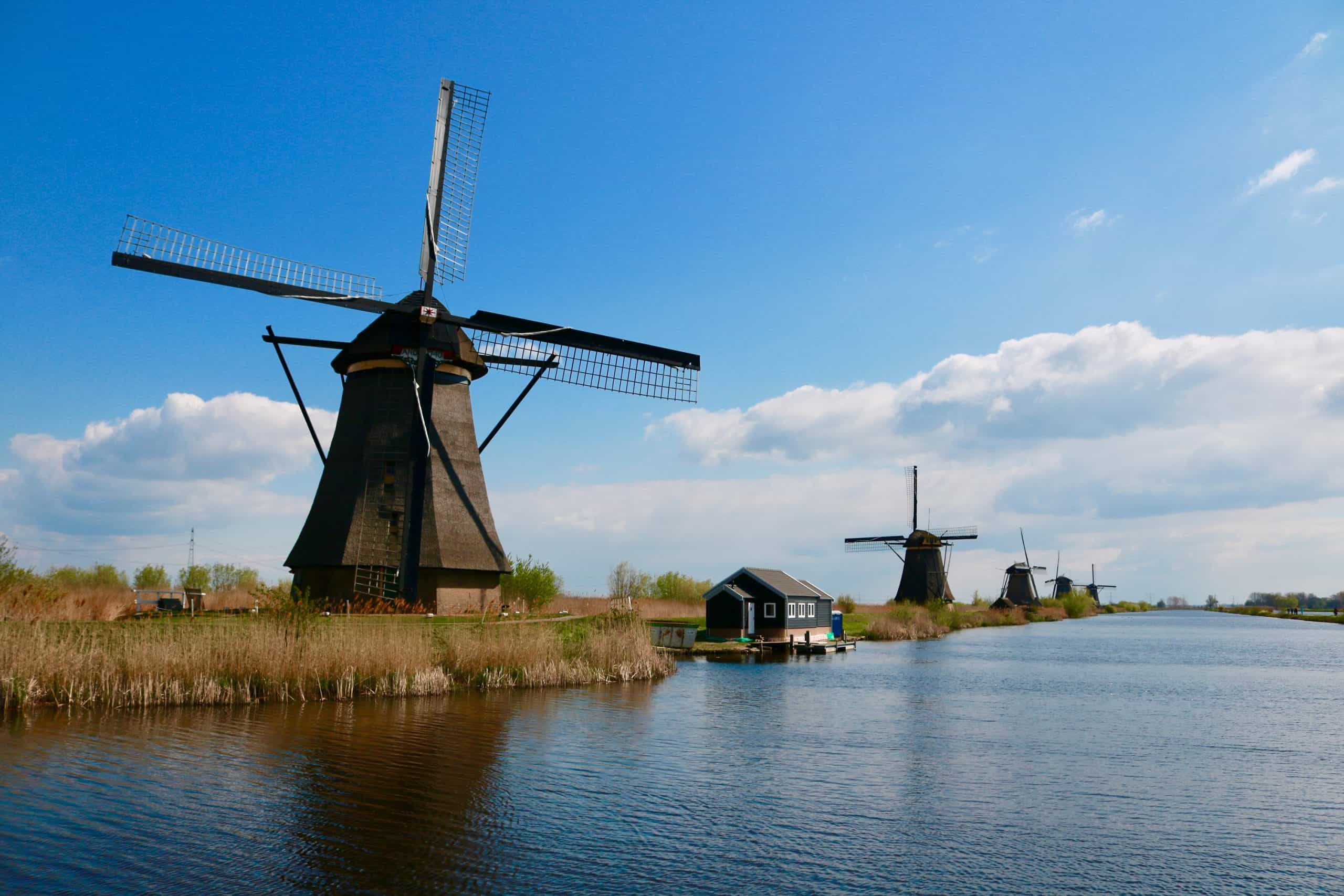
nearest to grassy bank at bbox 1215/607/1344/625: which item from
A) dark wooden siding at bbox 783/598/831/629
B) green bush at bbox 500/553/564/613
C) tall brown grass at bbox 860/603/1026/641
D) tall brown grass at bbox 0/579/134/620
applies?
tall brown grass at bbox 860/603/1026/641

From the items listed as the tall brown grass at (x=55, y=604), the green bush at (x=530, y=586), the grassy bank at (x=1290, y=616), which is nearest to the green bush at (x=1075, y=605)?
the grassy bank at (x=1290, y=616)

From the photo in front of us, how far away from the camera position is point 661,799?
35.8 feet

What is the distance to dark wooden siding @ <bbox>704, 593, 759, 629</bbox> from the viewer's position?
37.3 meters

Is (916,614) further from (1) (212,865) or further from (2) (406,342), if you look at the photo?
(1) (212,865)

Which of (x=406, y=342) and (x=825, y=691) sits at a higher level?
(x=406, y=342)

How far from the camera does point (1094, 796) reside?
11.9 metres

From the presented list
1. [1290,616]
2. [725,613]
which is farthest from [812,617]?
[1290,616]

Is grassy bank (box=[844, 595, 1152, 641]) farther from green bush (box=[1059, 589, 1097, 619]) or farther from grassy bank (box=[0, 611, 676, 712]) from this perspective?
grassy bank (box=[0, 611, 676, 712])

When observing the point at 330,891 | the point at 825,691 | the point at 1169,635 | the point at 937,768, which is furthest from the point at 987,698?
the point at 1169,635

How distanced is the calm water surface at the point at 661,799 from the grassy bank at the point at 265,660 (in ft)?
2.61

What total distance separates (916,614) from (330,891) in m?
47.3

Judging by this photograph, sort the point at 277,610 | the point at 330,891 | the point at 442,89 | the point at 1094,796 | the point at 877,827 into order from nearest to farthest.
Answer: the point at 330,891 → the point at 877,827 → the point at 1094,796 → the point at 277,610 → the point at 442,89

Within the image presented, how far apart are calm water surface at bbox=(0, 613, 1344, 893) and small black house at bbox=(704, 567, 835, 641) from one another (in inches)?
672

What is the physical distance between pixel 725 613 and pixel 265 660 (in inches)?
928
